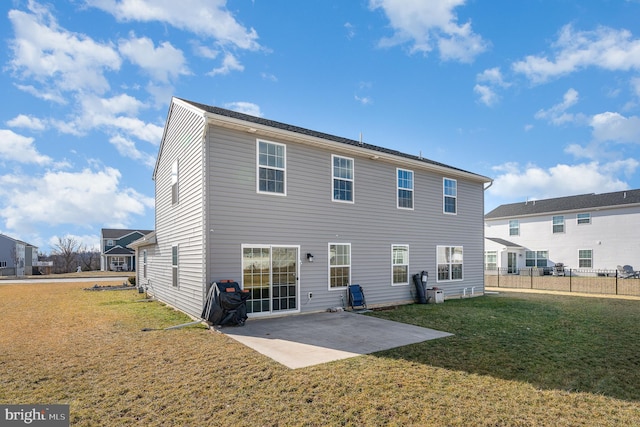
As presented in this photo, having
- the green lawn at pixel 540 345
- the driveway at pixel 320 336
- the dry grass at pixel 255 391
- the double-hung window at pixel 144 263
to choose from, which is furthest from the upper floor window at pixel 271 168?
the double-hung window at pixel 144 263

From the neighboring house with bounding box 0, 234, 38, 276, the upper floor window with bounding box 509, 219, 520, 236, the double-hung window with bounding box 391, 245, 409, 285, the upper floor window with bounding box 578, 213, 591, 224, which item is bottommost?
the neighboring house with bounding box 0, 234, 38, 276

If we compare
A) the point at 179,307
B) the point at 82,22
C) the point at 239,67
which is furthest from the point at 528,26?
the point at 179,307

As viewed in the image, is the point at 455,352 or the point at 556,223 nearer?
the point at 455,352

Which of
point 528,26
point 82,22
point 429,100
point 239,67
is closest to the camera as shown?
point 82,22

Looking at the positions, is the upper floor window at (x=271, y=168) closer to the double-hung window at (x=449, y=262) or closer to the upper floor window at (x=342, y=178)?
the upper floor window at (x=342, y=178)

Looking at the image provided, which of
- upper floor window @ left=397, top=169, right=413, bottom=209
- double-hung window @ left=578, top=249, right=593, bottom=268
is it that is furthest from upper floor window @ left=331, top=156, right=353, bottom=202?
double-hung window @ left=578, top=249, right=593, bottom=268

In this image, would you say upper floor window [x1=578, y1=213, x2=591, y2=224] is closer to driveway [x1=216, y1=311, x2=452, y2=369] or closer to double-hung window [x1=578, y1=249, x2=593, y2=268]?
double-hung window [x1=578, y1=249, x2=593, y2=268]

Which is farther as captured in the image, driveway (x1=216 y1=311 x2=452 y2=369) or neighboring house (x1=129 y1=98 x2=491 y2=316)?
neighboring house (x1=129 y1=98 x2=491 y2=316)

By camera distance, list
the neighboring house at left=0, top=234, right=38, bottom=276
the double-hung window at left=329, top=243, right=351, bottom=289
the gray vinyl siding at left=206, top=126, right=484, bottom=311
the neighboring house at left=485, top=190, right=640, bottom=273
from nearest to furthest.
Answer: the gray vinyl siding at left=206, top=126, right=484, bottom=311 < the double-hung window at left=329, top=243, right=351, bottom=289 < the neighboring house at left=485, top=190, right=640, bottom=273 < the neighboring house at left=0, top=234, right=38, bottom=276

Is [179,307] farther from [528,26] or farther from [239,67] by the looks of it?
[528,26]

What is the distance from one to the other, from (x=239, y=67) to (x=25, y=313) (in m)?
10.5

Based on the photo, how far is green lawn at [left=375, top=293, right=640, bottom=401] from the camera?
4934 mm

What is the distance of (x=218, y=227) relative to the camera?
8.65 m

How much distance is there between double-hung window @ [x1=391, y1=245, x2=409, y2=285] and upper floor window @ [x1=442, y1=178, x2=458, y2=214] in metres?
3.12
